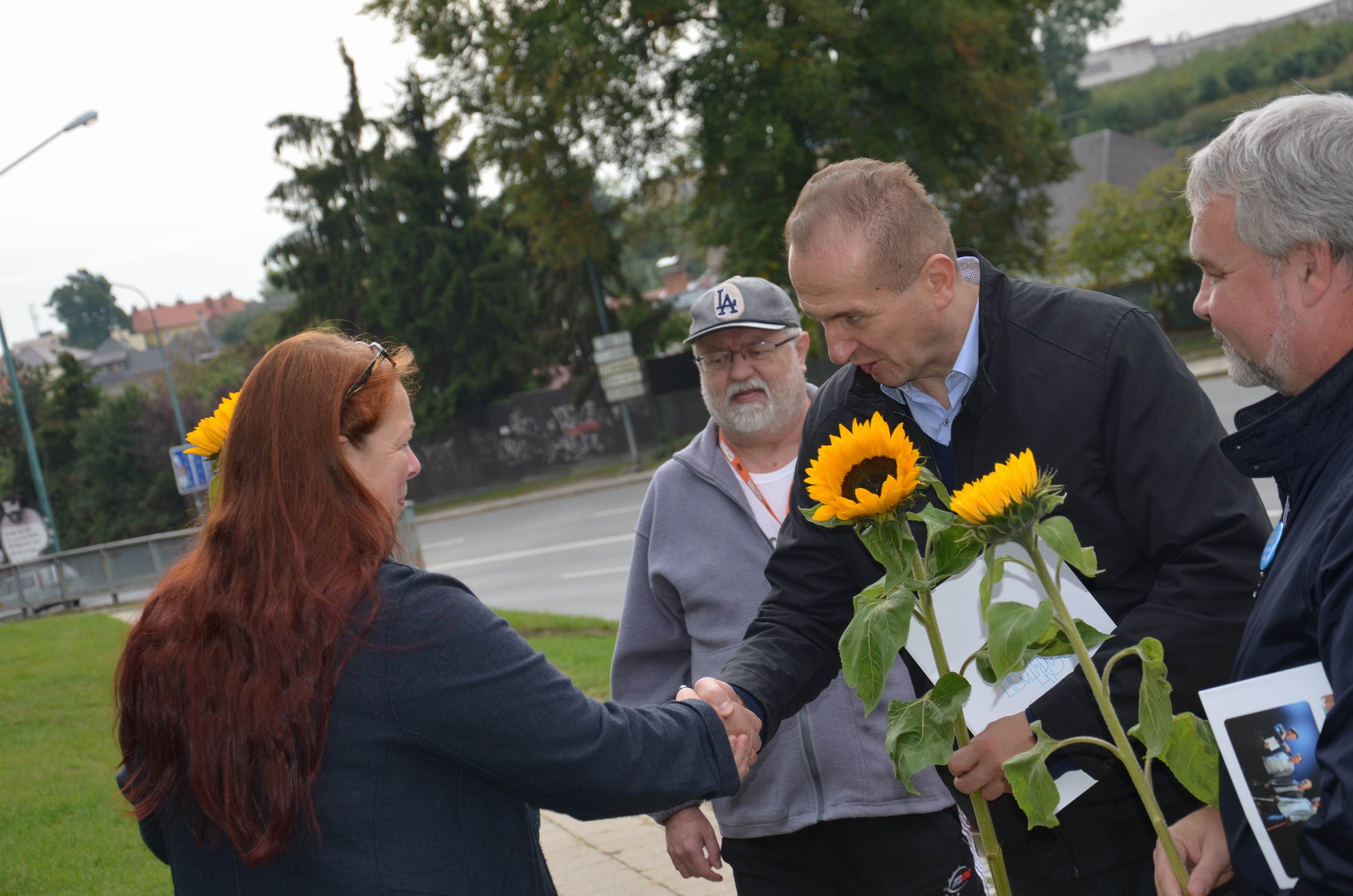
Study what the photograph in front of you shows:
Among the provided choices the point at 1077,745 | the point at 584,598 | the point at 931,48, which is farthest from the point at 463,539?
the point at 1077,745

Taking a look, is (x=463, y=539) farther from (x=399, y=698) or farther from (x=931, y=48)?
(x=399, y=698)

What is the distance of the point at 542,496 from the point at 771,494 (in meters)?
26.5

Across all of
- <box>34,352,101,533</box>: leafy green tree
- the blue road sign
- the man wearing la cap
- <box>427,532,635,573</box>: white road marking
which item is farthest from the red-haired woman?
<box>34,352,101,533</box>: leafy green tree

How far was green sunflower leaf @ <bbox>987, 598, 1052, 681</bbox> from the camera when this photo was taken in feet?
5.55

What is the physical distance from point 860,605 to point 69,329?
565ft

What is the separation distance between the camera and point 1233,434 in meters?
1.91

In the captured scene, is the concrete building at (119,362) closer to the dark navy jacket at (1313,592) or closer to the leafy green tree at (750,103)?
the leafy green tree at (750,103)

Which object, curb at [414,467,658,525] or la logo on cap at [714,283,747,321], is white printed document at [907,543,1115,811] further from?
curb at [414,467,658,525]

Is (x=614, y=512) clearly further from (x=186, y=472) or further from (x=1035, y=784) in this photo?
(x=1035, y=784)

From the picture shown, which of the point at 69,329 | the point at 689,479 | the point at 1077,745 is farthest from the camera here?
the point at 69,329

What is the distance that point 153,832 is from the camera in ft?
7.45

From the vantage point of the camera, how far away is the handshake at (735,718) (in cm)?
267

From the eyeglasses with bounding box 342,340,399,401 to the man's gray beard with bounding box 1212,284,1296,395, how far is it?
1.51 m

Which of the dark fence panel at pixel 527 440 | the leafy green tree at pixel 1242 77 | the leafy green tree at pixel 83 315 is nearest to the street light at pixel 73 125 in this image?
the dark fence panel at pixel 527 440
